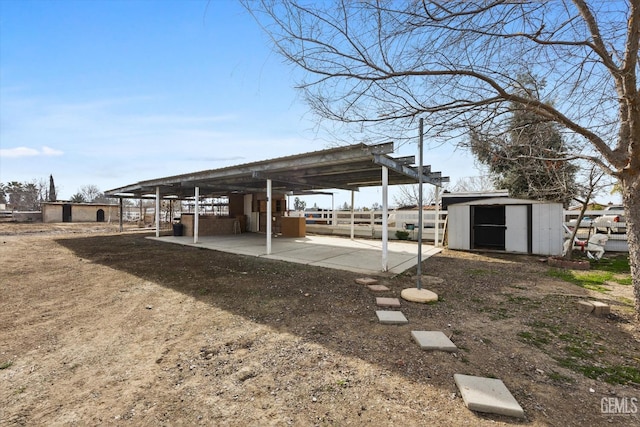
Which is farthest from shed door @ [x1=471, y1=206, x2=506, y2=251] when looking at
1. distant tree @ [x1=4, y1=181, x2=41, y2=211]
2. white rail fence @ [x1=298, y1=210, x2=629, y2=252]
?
distant tree @ [x1=4, y1=181, x2=41, y2=211]

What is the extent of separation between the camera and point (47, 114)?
26.2 feet

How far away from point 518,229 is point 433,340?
772 cm

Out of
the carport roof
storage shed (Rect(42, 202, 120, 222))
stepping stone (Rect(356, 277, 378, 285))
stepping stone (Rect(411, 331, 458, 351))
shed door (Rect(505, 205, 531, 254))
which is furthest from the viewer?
storage shed (Rect(42, 202, 120, 222))

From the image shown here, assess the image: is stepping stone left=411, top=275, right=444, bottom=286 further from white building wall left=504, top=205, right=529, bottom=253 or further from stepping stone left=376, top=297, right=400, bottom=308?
white building wall left=504, top=205, right=529, bottom=253

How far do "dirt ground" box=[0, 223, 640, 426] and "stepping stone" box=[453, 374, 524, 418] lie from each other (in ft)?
0.18

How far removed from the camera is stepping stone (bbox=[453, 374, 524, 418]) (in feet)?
5.79

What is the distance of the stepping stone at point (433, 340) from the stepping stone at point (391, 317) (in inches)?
13.0

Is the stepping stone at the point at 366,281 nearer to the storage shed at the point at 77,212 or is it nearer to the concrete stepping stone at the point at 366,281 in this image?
the concrete stepping stone at the point at 366,281

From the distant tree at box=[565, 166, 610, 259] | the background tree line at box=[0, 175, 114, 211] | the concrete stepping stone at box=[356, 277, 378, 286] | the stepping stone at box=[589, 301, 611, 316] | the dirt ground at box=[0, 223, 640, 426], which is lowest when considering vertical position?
the dirt ground at box=[0, 223, 640, 426]

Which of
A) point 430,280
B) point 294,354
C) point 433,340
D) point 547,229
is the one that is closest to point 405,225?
point 547,229

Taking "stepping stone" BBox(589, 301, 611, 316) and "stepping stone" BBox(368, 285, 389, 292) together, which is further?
"stepping stone" BBox(368, 285, 389, 292)

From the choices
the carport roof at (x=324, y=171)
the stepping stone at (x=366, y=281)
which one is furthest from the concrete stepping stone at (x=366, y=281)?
the carport roof at (x=324, y=171)

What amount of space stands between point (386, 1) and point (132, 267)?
7348 millimetres

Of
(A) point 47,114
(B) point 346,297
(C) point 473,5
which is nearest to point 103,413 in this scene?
(B) point 346,297
